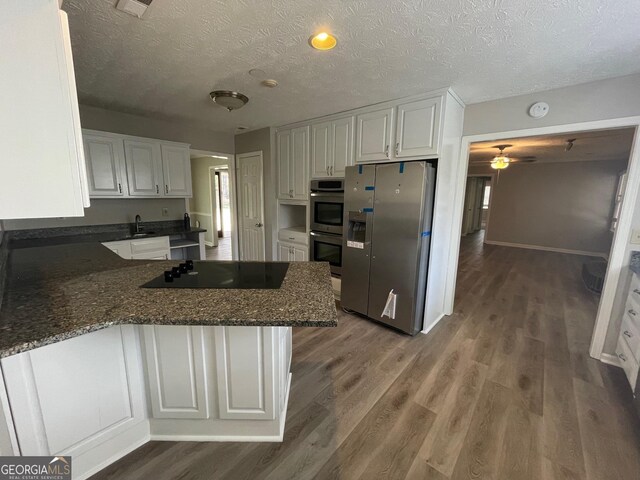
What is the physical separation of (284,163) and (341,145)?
3.29 feet

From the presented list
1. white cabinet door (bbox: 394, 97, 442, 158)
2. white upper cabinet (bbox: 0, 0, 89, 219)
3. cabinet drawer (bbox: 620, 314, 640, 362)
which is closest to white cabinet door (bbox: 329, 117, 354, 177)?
white cabinet door (bbox: 394, 97, 442, 158)

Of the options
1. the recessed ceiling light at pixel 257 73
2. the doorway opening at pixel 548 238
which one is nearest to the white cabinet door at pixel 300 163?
the recessed ceiling light at pixel 257 73

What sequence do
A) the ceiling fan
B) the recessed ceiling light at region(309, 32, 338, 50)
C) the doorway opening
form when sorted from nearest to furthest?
the recessed ceiling light at region(309, 32, 338, 50) → the doorway opening → the ceiling fan

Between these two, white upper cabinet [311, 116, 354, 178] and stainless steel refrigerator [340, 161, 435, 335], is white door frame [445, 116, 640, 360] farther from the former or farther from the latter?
white upper cabinet [311, 116, 354, 178]

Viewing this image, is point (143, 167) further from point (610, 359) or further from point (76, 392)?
point (610, 359)

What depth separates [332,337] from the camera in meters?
2.58

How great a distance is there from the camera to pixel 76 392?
3.86 ft

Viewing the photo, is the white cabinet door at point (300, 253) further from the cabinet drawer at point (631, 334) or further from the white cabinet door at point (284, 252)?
the cabinet drawer at point (631, 334)

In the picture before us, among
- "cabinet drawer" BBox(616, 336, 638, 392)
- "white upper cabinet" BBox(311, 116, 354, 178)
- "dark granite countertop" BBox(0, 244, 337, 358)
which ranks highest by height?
"white upper cabinet" BBox(311, 116, 354, 178)

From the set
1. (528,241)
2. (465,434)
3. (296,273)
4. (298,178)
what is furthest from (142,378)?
(528,241)

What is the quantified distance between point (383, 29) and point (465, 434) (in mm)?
2405

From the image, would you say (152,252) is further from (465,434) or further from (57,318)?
(465,434)

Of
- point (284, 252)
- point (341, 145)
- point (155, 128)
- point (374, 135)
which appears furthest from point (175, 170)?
point (374, 135)

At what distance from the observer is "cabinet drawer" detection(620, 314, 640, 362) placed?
1.84 metres
